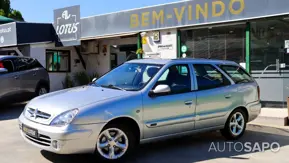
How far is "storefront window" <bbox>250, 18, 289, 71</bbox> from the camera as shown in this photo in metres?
10.2

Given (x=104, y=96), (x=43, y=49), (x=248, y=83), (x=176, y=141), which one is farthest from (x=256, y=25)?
(x=43, y=49)

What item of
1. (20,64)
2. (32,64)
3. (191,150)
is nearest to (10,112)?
(20,64)

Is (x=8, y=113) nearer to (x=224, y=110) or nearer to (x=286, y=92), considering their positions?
(x=224, y=110)

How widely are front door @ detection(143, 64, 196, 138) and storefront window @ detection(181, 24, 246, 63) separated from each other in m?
5.30

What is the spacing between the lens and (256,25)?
10664 mm

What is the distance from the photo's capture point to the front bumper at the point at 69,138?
15.1 ft

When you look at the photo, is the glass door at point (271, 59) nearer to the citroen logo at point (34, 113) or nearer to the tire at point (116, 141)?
the tire at point (116, 141)

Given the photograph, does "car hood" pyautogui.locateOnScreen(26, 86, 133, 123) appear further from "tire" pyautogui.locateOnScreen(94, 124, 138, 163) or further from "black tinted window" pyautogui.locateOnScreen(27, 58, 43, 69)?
"black tinted window" pyautogui.locateOnScreen(27, 58, 43, 69)

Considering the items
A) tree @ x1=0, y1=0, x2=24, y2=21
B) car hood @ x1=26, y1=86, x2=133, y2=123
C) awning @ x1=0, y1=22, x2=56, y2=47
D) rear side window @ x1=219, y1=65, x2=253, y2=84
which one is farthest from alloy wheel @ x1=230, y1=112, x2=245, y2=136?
tree @ x1=0, y1=0, x2=24, y2=21

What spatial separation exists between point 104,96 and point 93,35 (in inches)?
386

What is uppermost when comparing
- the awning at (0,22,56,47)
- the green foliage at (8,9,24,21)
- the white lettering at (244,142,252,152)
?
the green foliage at (8,9,24,21)

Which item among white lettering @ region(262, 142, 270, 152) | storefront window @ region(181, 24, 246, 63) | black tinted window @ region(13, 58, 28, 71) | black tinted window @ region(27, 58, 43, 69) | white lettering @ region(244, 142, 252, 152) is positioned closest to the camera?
white lettering @ region(244, 142, 252, 152)

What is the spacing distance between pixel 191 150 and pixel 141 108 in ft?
4.59

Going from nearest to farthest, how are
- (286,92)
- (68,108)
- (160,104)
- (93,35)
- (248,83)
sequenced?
(68,108) < (160,104) < (248,83) < (286,92) < (93,35)
